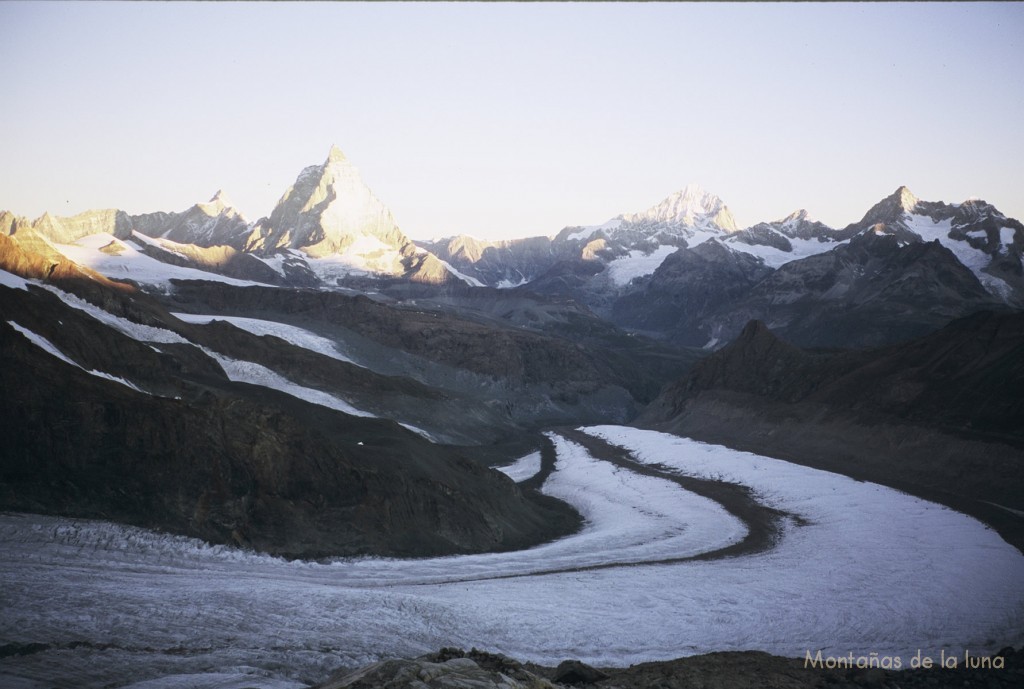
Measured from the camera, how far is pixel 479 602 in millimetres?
27688

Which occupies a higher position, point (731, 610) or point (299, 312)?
point (299, 312)

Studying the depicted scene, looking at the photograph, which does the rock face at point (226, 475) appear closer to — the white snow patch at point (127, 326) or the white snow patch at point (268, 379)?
the white snow patch at point (127, 326)

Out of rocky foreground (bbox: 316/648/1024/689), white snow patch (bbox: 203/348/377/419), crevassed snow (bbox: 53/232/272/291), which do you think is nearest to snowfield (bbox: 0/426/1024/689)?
rocky foreground (bbox: 316/648/1024/689)

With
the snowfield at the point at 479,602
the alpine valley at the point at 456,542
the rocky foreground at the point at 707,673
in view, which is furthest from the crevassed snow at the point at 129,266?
the rocky foreground at the point at 707,673

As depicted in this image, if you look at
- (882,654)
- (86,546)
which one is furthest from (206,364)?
(882,654)

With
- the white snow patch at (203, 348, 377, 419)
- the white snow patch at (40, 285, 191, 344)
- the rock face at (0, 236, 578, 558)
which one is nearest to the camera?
the rock face at (0, 236, 578, 558)

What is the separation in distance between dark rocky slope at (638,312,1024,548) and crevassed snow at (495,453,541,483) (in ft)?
72.0

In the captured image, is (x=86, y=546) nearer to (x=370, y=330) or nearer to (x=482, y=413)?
(x=482, y=413)

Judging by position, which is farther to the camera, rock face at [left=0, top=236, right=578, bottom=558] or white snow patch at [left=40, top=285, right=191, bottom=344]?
white snow patch at [left=40, top=285, right=191, bottom=344]

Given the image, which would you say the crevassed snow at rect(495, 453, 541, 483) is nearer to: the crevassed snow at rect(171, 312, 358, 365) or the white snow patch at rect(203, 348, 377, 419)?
the white snow patch at rect(203, 348, 377, 419)

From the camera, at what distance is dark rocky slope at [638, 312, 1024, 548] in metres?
60.6

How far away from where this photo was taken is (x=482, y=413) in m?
119

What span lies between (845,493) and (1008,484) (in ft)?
37.1

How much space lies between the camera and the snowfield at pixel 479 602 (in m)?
19.3
